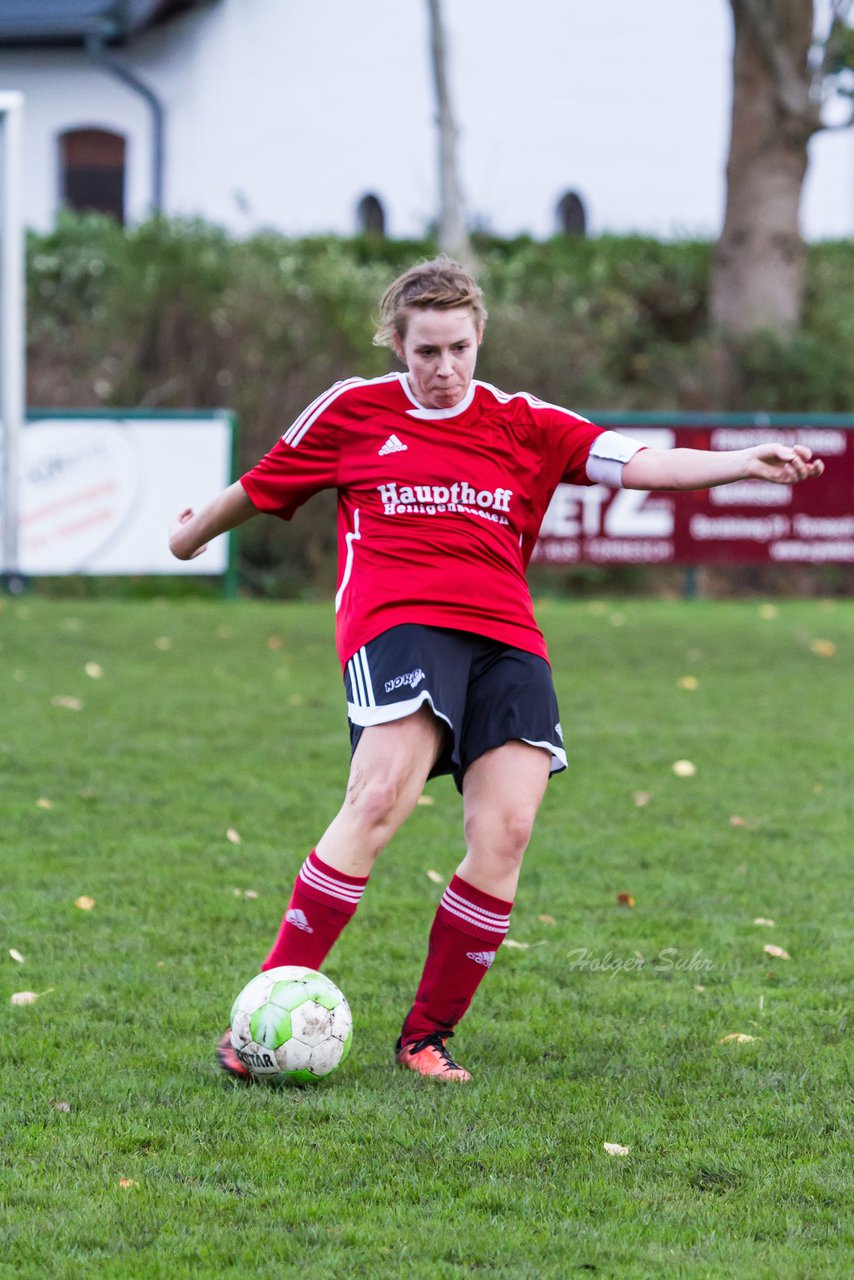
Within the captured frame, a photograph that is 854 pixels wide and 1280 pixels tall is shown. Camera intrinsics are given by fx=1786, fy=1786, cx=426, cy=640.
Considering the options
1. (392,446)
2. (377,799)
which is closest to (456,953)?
(377,799)

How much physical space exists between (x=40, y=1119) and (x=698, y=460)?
204 centimetres

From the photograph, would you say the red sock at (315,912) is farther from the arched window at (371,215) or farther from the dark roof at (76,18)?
the arched window at (371,215)

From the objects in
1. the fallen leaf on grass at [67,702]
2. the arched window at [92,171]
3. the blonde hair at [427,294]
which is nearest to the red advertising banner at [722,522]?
the fallen leaf on grass at [67,702]

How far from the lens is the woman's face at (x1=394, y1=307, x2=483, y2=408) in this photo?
393 centimetres

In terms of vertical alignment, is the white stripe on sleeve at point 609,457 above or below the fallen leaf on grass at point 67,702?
above

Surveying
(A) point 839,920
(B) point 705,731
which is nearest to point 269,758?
(B) point 705,731

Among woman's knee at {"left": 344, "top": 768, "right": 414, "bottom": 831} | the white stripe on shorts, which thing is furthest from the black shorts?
woman's knee at {"left": 344, "top": 768, "right": 414, "bottom": 831}

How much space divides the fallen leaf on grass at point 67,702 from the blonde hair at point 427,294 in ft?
18.7

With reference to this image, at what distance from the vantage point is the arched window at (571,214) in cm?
2711

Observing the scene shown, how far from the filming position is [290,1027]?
390cm

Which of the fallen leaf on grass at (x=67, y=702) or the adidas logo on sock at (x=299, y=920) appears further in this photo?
Answer: the fallen leaf on grass at (x=67, y=702)

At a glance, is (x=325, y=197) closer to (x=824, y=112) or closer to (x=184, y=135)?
(x=184, y=135)

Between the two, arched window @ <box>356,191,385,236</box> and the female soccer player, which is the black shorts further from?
arched window @ <box>356,191,385,236</box>

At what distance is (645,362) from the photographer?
19297 millimetres
